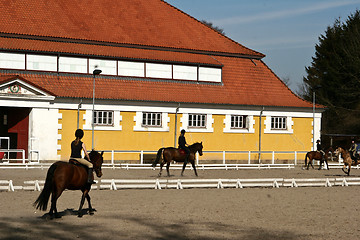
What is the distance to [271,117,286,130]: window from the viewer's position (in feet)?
138

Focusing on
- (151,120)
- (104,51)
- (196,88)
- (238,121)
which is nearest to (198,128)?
(196,88)

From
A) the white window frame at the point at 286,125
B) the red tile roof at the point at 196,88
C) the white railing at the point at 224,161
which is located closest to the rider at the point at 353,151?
the white railing at the point at 224,161

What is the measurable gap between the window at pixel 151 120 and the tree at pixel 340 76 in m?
26.0

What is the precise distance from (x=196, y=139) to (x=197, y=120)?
1160 millimetres

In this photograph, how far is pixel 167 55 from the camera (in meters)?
40.2

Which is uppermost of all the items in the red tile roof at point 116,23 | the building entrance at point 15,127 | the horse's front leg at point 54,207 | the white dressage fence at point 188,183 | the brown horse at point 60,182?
the red tile roof at point 116,23

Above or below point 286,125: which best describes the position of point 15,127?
below

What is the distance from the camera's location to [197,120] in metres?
39.5

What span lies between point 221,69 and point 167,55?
12.2 feet

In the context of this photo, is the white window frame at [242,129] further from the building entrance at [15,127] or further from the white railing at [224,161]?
the building entrance at [15,127]

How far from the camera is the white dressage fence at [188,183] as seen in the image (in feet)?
70.6

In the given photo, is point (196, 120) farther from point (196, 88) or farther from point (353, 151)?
point (353, 151)

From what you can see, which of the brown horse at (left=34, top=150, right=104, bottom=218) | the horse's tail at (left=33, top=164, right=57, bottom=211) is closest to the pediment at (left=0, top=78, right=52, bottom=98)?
the brown horse at (left=34, top=150, right=104, bottom=218)

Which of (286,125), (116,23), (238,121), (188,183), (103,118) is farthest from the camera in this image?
(286,125)
